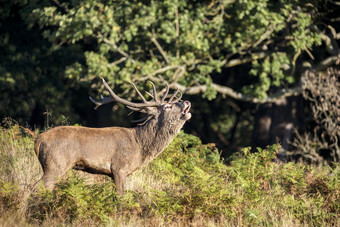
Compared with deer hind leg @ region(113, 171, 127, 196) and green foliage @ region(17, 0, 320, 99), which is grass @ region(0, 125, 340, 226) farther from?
green foliage @ region(17, 0, 320, 99)

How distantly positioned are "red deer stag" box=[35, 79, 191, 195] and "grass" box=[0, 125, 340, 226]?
219 millimetres

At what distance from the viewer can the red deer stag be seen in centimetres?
747

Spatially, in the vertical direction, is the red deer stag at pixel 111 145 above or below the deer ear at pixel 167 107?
below

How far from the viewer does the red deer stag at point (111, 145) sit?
7.47m

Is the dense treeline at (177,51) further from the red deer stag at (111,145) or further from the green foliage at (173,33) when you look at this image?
the red deer stag at (111,145)

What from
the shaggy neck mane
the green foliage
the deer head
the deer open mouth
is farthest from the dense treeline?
the deer open mouth

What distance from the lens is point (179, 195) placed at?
8.16 m

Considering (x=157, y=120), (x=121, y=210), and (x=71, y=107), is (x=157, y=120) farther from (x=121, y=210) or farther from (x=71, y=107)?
(x=71, y=107)

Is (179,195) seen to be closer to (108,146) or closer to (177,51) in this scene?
(108,146)

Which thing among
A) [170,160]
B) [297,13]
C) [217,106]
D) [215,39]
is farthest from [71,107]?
[170,160]

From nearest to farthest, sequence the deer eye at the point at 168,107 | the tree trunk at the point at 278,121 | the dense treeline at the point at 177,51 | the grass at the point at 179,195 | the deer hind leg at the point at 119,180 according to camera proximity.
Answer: the grass at the point at 179,195, the deer hind leg at the point at 119,180, the deer eye at the point at 168,107, the dense treeline at the point at 177,51, the tree trunk at the point at 278,121

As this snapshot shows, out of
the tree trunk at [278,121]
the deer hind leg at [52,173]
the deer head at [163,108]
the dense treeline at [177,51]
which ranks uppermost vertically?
the deer head at [163,108]

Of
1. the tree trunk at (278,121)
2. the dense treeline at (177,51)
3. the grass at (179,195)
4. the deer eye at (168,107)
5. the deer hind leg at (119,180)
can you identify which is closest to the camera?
the grass at (179,195)

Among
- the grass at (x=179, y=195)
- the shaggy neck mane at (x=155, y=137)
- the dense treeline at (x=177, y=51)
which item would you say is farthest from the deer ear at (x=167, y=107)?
the dense treeline at (x=177, y=51)
